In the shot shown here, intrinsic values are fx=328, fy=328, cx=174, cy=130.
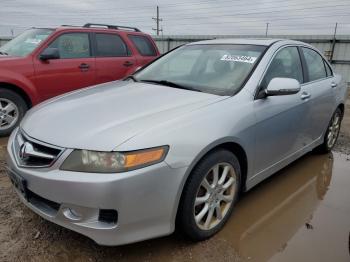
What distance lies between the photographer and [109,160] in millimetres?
2033

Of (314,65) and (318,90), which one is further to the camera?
(314,65)

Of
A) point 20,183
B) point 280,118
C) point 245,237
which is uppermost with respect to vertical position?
point 280,118

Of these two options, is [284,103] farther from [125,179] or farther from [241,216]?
[125,179]

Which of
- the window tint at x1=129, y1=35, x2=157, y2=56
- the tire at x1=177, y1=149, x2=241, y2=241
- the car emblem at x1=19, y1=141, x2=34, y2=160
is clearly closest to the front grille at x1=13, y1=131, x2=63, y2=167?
the car emblem at x1=19, y1=141, x2=34, y2=160

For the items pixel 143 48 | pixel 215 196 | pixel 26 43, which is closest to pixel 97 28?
pixel 143 48

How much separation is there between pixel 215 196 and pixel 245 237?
453mm

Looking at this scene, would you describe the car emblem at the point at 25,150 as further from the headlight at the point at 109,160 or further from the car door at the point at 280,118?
the car door at the point at 280,118

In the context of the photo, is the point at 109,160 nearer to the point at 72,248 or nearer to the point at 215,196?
the point at 72,248

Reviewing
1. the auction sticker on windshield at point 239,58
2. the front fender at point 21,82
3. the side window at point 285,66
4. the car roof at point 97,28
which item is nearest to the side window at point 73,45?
the car roof at point 97,28

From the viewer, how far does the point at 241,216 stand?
9.91ft

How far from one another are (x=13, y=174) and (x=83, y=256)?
792mm

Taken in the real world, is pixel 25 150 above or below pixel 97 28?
below

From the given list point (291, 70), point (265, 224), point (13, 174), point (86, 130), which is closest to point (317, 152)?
point (291, 70)

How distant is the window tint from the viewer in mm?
6598
